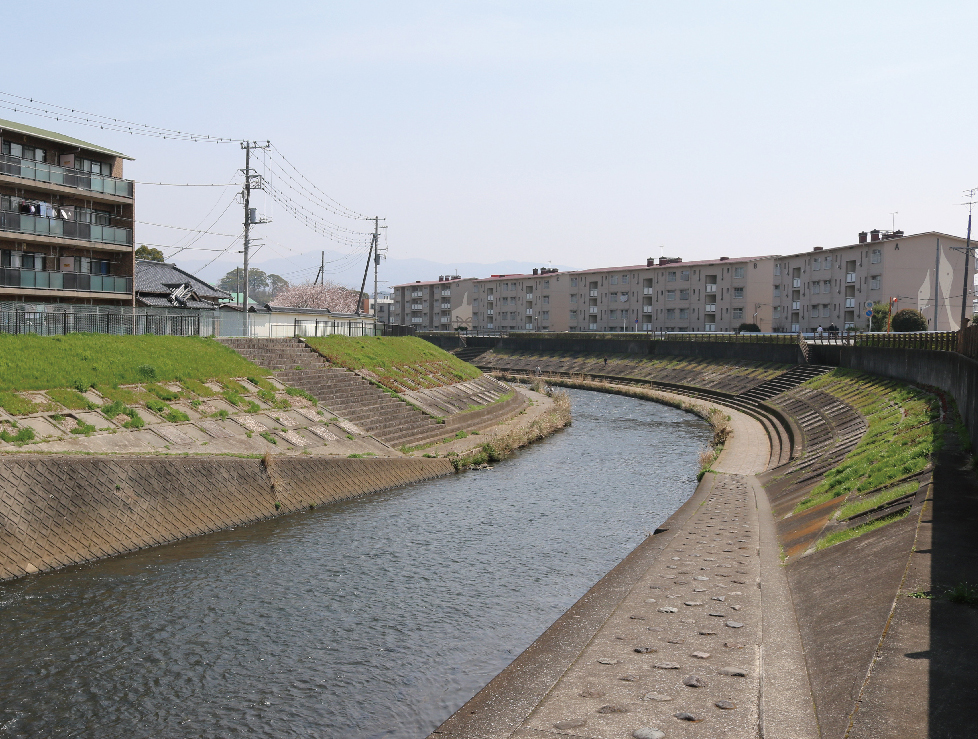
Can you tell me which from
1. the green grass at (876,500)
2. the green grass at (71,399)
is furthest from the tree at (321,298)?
the green grass at (876,500)

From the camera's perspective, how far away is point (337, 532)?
22.2 meters

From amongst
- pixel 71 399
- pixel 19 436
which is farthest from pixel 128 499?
pixel 71 399

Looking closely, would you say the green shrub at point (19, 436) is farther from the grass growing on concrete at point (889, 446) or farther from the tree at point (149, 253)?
the tree at point (149, 253)

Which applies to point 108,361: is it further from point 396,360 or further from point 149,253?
point 149,253

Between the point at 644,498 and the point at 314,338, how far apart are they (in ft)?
79.1

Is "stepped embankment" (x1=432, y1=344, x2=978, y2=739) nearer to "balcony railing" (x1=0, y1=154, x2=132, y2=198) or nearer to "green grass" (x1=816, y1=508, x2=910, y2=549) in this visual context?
"green grass" (x1=816, y1=508, x2=910, y2=549)

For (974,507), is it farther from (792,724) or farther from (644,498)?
(644,498)

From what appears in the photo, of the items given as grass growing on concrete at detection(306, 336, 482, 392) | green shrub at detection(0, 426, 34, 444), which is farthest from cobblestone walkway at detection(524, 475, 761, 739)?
grass growing on concrete at detection(306, 336, 482, 392)

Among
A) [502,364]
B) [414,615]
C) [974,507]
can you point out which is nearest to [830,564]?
[974,507]

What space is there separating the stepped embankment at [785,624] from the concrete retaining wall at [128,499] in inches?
459

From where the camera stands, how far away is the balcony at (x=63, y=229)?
35250 mm

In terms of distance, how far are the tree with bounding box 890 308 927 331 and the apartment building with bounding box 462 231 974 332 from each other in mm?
2412

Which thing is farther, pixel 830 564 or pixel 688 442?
pixel 688 442

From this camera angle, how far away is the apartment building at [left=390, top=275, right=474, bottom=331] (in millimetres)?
144875
